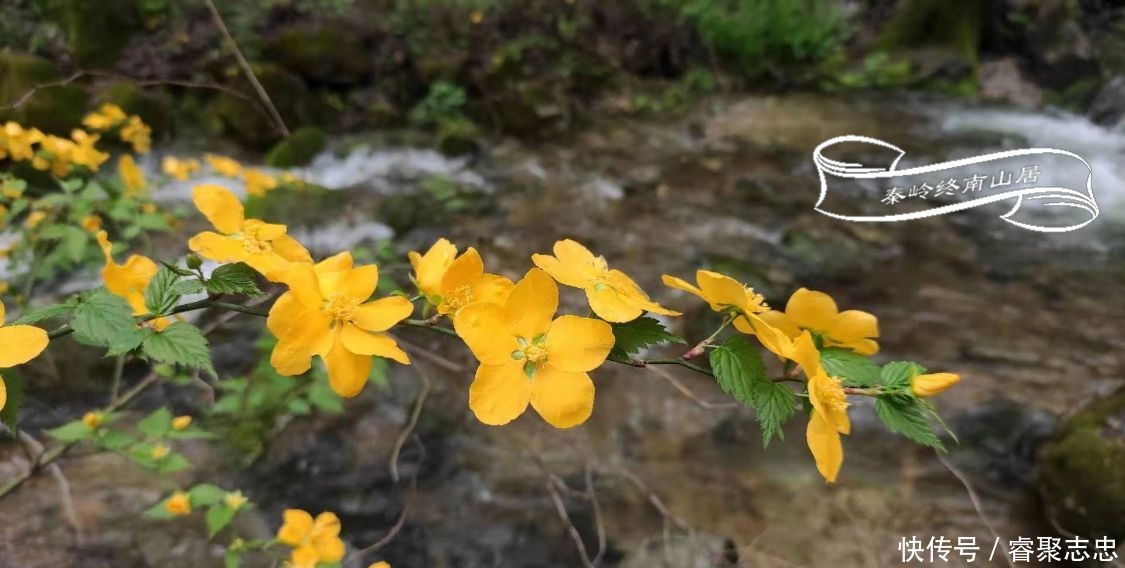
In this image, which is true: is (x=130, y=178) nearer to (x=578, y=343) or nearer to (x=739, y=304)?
(x=578, y=343)

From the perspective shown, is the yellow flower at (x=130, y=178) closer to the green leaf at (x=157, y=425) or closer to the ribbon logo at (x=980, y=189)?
the green leaf at (x=157, y=425)

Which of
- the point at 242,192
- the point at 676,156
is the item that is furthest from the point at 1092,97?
the point at 242,192

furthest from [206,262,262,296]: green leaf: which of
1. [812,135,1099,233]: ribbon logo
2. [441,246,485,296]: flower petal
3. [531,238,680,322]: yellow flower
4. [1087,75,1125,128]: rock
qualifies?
[1087,75,1125,128]: rock

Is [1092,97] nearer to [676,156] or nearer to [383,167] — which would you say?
[676,156]

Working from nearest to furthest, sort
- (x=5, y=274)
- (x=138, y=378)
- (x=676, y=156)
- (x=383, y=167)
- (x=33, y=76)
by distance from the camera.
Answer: (x=138, y=378) < (x=5, y=274) < (x=33, y=76) < (x=383, y=167) < (x=676, y=156)

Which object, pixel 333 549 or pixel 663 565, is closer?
pixel 333 549
